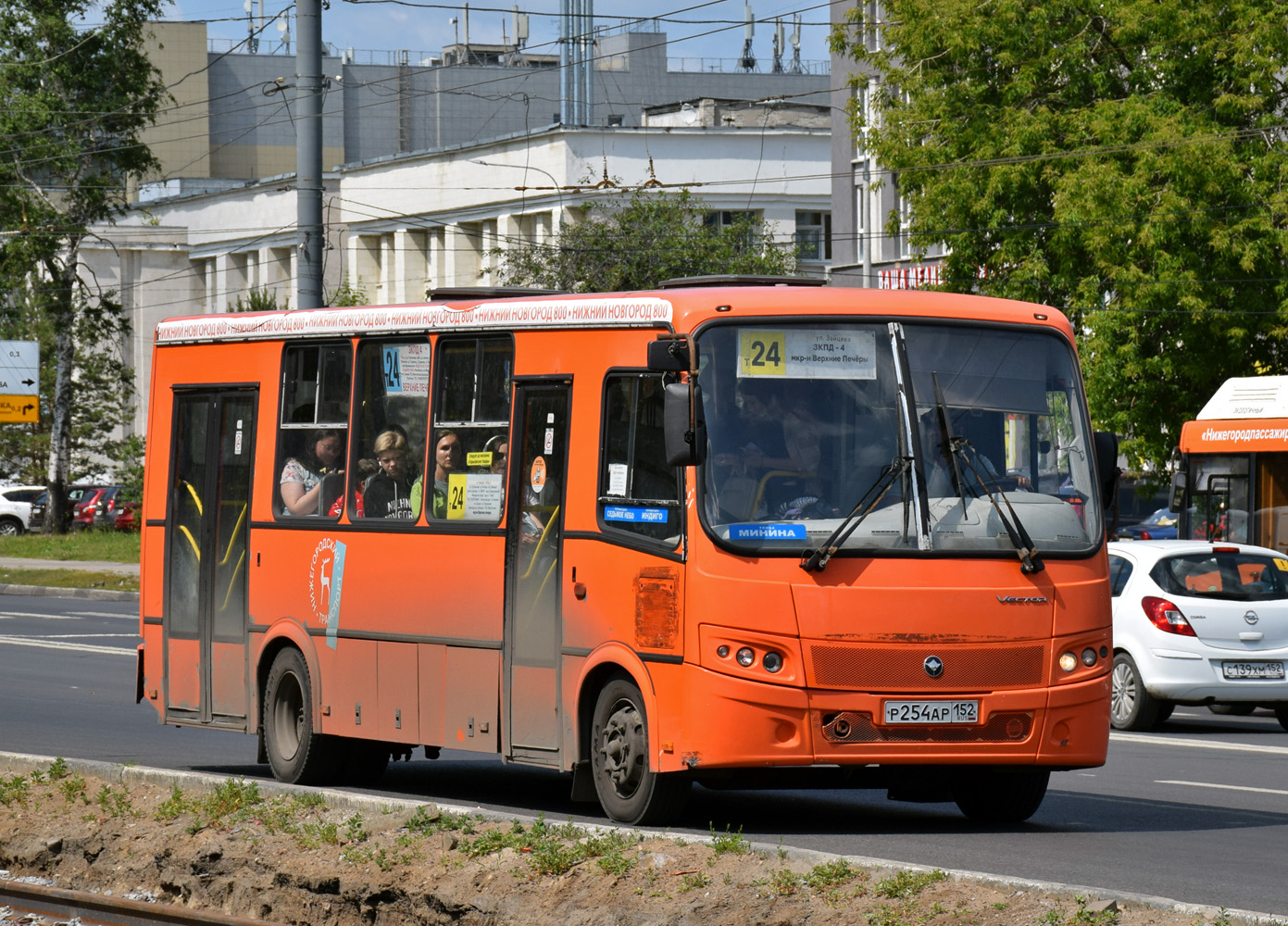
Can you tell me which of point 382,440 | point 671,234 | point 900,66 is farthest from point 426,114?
point 382,440

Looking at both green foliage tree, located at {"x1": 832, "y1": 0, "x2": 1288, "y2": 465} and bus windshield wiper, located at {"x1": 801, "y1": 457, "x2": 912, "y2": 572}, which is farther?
green foliage tree, located at {"x1": 832, "y1": 0, "x2": 1288, "y2": 465}

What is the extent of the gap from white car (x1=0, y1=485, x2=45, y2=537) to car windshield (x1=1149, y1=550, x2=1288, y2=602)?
50985 millimetres

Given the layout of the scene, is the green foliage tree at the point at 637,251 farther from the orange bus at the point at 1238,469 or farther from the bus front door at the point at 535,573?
the bus front door at the point at 535,573

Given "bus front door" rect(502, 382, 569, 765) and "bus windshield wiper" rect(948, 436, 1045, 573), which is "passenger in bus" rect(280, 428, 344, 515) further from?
"bus windshield wiper" rect(948, 436, 1045, 573)

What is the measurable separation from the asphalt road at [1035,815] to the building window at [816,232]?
4994cm

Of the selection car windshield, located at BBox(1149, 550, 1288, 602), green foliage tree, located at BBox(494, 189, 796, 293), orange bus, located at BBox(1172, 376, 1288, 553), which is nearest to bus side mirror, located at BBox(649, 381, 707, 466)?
car windshield, located at BBox(1149, 550, 1288, 602)

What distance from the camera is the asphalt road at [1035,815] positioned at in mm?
9289

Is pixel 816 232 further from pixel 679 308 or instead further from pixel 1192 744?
pixel 679 308

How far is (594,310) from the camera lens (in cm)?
1082

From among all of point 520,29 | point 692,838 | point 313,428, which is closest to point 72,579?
point 313,428

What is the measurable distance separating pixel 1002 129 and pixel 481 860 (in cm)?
2439

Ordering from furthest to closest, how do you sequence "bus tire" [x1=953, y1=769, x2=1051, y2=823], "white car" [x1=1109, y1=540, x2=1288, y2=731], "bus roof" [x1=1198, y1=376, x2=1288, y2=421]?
"bus roof" [x1=1198, y1=376, x2=1288, y2=421] < "white car" [x1=1109, y1=540, x2=1288, y2=731] < "bus tire" [x1=953, y1=769, x2=1051, y2=823]

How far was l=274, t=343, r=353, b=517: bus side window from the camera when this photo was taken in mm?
12586

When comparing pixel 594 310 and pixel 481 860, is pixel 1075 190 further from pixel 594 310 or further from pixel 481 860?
pixel 481 860
